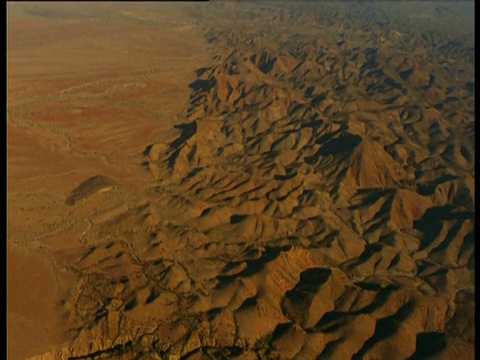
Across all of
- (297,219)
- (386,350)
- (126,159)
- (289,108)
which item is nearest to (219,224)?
(297,219)

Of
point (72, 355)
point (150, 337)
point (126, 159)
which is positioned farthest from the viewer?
point (126, 159)

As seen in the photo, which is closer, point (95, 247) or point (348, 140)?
point (95, 247)

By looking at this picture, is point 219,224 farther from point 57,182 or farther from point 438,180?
point 438,180

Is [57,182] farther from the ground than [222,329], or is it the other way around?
[57,182]

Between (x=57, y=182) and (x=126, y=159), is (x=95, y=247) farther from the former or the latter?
(x=126, y=159)

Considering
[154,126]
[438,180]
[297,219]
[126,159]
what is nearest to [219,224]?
[297,219]

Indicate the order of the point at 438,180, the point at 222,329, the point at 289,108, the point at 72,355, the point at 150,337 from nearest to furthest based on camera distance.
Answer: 1. the point at 72,355
2. the point at 150,337
3. the point at 222,329
4. the point at 438,180
5. the point at 289,108
